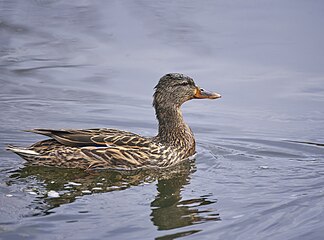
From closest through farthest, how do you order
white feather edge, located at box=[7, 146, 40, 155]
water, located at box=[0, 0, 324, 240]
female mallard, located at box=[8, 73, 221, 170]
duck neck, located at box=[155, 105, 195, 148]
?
water, located at box=[0, 0, 324, 240] → white feather edge, located at box=[7, 146, 40, 155] → female mallard, located at box=[8, 73, 221, 170] → duck neck, located at box=[155, 105, 195, 148]

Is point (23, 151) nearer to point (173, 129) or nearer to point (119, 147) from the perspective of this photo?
point (119, 147)

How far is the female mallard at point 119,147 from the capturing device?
354 inches

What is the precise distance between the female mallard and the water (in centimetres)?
16

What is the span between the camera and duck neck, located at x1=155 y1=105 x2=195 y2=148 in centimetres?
Answer: 964

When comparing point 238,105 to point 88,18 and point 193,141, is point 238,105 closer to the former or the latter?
point 193,141

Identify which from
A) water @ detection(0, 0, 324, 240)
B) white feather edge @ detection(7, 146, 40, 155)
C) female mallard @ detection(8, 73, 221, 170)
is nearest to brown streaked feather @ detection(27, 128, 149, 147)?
female mallard @ detection(8, 73, 221, 170)

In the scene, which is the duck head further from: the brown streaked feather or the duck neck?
the brown streaked feather

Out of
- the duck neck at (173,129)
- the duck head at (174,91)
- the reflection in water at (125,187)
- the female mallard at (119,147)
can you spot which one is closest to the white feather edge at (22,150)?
the female mallard at (119,147)

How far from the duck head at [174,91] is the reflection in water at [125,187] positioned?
771mm

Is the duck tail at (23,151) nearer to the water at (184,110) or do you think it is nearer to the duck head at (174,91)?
the water at (184,110)

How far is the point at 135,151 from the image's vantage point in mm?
9188

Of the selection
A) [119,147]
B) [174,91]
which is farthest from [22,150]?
[174,91]

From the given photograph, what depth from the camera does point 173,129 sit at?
31.9ft

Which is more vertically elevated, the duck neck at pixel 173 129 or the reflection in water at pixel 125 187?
the duck neck at pixel 173 129
